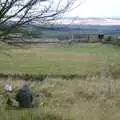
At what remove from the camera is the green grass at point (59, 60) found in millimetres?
35062

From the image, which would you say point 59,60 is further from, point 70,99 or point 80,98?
point 70,99

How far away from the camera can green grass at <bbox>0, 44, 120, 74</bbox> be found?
35.1 meters

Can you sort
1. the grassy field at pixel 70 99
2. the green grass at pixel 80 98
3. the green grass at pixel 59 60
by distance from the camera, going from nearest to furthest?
the grassy field at pixel 70 99 → the green grass at pixel 80 98 → the green grass at pixel 59 60

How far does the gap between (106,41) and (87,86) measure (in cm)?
4053

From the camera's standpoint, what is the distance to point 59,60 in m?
43.9

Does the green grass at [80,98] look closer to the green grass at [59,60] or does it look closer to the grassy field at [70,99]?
the grassy field at [70,99]

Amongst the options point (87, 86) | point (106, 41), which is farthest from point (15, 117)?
point (106, 41)

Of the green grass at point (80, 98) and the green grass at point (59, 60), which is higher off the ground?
the green grass at point (80, 98)

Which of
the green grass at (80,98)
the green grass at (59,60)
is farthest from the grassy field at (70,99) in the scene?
the green grass at (59,60)

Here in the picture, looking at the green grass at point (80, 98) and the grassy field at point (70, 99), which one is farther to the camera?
the green grass at point (80, 98)

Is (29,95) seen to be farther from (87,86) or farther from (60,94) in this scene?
(87,86)

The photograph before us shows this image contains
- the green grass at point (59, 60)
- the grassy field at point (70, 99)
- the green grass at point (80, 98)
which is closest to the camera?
the grassy field at point (70, 99)

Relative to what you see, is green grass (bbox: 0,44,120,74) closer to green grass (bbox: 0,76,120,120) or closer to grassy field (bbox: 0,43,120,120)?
grassy field (bbox: 0,43,120,120)

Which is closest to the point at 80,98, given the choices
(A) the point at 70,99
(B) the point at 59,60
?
(A) the point at 70,99
